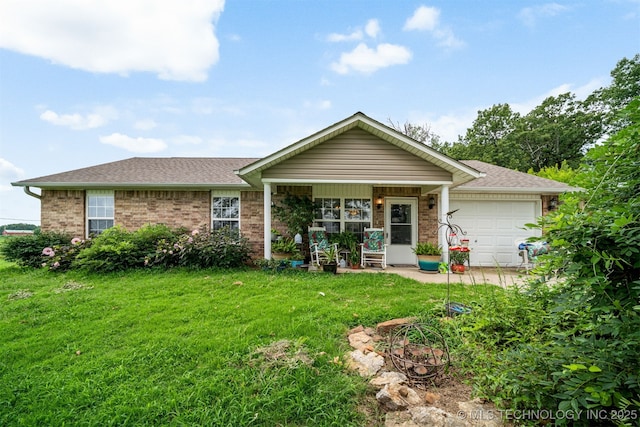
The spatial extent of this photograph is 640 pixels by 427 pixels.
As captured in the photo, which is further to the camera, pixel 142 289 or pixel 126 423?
pixel 142 289

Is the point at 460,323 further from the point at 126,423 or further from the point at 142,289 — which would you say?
the point at 142,289

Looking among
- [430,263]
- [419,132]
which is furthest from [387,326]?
[419,132]

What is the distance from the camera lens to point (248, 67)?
414 inches

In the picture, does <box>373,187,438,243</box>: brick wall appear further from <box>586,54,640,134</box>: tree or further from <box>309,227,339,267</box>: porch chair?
<box>586,54,640,134</box>: tree

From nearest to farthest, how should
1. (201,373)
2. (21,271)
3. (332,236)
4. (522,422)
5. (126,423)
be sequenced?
(522,422) → (126,423) → (201,373) → (21,271) → (332,236)

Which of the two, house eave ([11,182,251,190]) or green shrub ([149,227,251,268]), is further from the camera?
house eave ([11,182,251,190])

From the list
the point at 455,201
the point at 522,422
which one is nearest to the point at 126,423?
the point at 522,422

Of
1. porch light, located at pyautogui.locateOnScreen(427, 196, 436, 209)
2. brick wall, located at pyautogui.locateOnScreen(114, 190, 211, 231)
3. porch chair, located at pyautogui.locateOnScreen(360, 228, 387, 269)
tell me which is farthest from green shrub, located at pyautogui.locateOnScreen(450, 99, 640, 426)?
brick wall, located at pyautogui.locateOnScreen(114, 190, 211, 231)

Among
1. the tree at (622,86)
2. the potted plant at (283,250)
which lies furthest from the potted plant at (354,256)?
the tree at (622,86)

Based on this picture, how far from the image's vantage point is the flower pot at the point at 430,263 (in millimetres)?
6996

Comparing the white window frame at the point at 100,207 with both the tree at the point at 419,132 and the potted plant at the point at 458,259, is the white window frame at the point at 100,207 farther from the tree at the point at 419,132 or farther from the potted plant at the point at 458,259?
the tree at the point at 419,132

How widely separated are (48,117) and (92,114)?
5.45 feet

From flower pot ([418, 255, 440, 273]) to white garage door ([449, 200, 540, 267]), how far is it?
2.08m

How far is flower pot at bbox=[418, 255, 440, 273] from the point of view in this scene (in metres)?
7.00
